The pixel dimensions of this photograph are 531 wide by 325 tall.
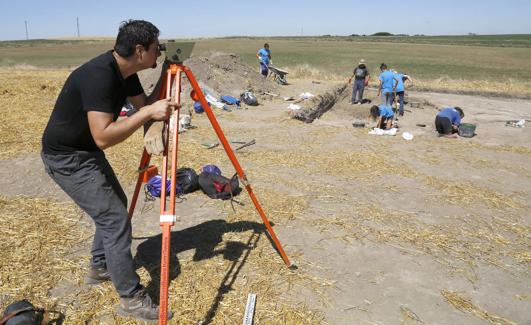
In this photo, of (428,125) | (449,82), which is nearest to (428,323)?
(428,125)

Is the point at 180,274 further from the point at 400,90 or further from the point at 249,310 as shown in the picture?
the point at 400,90

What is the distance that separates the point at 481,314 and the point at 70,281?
4.06 metres

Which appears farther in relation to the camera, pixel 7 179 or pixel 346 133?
pixel 346 133

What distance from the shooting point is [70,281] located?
3.96 meters

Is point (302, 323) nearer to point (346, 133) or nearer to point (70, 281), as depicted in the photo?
point (70, 281)

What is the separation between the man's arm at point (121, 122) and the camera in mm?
2725

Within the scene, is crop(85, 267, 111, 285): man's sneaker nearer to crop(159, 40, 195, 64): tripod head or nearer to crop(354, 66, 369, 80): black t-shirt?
crop(159, 40, 195, 64): tripod head

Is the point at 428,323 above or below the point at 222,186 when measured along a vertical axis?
below

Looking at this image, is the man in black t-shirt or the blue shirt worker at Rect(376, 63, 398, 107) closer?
the man in black t-shirt

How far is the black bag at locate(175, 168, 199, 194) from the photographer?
6.23 m

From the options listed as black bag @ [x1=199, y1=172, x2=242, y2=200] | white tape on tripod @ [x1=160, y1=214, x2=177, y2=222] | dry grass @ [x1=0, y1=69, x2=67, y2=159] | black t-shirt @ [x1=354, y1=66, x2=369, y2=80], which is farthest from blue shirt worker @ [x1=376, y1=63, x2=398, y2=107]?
white tape on tripod @ [x1=160, y1=214, x2=177, y2=222]

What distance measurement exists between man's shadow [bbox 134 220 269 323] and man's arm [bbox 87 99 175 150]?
1746 mm

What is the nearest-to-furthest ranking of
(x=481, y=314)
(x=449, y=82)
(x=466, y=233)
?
(x=481, y=314) < (x=466, y=233) < (x=449, y=82)

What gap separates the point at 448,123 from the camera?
37.0 feet
